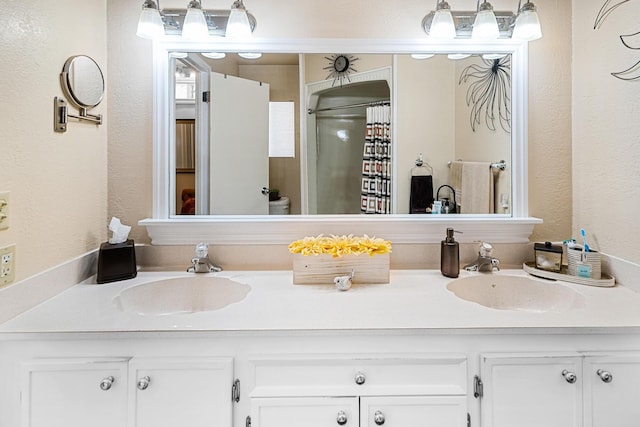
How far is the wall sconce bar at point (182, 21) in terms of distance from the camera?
154 cm

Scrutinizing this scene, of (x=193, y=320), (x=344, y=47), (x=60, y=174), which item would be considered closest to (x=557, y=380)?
(x=193, y=320)

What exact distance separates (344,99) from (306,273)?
2.55 ft

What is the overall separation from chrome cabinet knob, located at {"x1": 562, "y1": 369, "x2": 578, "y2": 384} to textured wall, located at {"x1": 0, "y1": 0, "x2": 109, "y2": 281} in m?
1.63

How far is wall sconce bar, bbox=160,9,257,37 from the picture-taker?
60.6 inches

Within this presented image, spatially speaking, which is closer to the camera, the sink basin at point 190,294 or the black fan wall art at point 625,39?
the black fan wall art at point 625,39

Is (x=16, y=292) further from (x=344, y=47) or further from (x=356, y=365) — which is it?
(x=344, y=47)

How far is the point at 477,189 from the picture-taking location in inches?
64.1

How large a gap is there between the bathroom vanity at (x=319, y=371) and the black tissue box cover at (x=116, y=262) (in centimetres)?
35

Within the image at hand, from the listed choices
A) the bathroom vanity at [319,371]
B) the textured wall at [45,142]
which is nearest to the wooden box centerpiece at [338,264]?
the bathroom vanity at [319,371]

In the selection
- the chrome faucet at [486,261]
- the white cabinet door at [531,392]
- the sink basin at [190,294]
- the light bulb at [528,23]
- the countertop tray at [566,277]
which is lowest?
the white cabinet door at [531,392]

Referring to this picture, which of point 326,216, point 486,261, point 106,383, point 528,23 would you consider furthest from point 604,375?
point 106,383

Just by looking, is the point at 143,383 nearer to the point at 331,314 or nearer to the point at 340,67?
the point at 331,314

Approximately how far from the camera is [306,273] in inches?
55.4

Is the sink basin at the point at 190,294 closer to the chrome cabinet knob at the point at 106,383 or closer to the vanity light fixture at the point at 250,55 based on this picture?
the chrome cabinet knob at the point at 106,383
